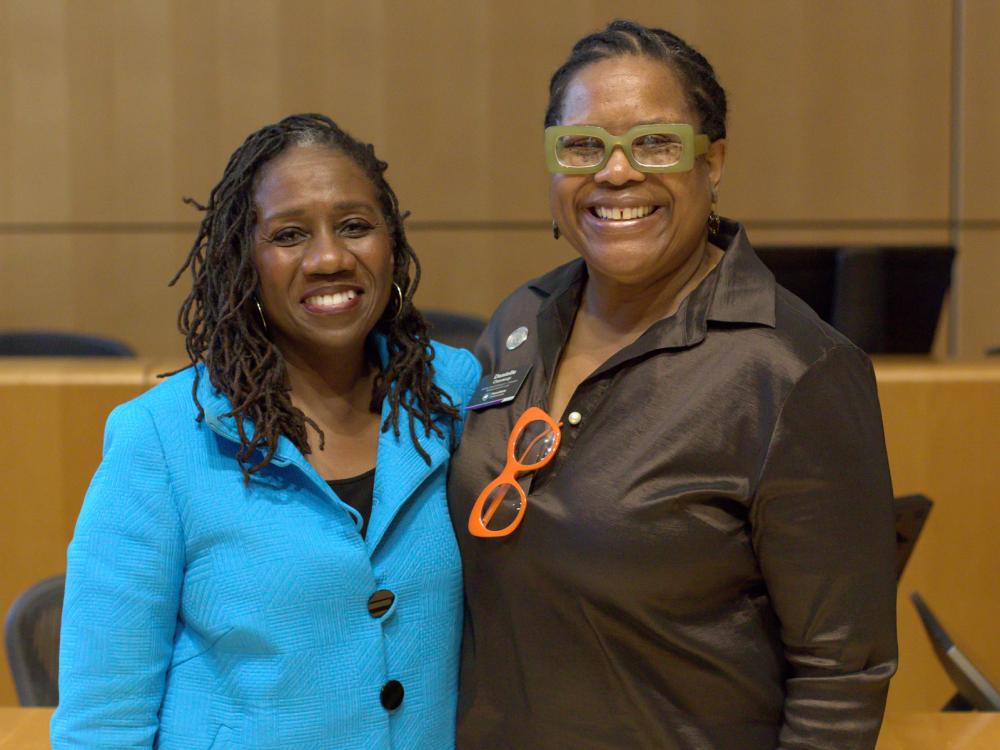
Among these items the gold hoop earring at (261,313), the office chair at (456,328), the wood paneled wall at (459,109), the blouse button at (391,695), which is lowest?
the blouse button at (391,695)

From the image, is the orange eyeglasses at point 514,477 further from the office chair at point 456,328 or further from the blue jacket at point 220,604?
the office chair at point 456,328

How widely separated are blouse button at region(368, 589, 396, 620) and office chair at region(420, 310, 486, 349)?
1835 mm

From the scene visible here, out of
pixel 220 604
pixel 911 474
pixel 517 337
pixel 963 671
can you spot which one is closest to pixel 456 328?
pixel 911 474

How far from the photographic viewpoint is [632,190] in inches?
57.9

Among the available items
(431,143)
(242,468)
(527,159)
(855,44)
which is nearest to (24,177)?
(431,143)

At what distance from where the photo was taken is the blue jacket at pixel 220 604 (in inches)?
53.6

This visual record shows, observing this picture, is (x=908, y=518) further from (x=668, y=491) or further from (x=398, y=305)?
(x=398, y=305)

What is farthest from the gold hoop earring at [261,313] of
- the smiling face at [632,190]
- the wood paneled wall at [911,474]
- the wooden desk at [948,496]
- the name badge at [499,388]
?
the wooden desk at [948,496]

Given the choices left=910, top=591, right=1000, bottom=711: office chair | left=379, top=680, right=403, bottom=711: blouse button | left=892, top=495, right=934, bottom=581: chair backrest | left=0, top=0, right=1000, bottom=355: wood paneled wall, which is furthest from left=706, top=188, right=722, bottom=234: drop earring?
left=0, top=0, right=1000, bottom=355: wood paneled wall

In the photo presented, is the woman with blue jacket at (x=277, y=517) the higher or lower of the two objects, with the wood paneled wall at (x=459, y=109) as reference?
lower

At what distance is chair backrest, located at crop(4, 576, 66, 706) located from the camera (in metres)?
2.05

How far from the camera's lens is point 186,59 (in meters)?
4.55

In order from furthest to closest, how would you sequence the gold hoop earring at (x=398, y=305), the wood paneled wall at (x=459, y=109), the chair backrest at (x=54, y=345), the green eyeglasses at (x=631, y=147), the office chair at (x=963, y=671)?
the wood paneled wall at (x=459, y=109) → the chair backrest at (x=54, y=345) → the office chair at (x=963, y=671) → the gold hoop earring at (x=398, y=305) → the green eyeglasses at (x=631, y=147)

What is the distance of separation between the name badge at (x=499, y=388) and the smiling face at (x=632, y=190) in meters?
0.20
